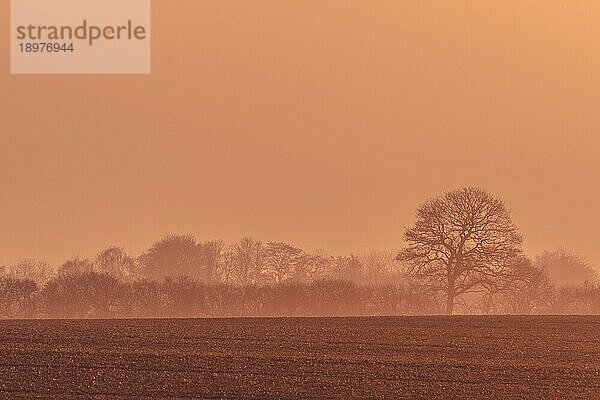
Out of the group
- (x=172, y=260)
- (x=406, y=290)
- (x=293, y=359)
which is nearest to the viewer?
(x=293, y=359)

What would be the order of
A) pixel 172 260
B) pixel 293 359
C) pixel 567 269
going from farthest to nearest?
pixel 567 269 → pixel 172 260 → pixel 293 359

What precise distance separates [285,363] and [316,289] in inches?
2051

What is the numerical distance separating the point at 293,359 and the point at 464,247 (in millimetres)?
43281

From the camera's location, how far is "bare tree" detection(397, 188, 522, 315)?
287 feet

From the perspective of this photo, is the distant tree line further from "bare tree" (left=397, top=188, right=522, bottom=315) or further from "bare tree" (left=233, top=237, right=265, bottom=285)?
"bare tree" (left=233, top=237, right=265, bottom=285)

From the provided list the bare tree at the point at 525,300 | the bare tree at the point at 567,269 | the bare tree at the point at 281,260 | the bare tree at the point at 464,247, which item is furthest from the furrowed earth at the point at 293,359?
the bare tree at the point at 567,269

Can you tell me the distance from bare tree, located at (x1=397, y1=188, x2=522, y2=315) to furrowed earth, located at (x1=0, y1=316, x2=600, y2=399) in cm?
2475

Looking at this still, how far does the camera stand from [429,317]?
218 feet

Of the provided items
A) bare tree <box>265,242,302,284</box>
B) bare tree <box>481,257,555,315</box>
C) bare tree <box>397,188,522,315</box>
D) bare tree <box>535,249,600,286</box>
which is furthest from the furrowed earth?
bare tree <box>535,249,600,286</box>

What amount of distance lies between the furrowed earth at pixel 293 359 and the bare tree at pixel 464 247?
2475 cm

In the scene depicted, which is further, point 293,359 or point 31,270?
point 31,270

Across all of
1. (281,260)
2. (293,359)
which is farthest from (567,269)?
(293,359)

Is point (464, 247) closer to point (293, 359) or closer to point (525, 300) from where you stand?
point (525, 300)

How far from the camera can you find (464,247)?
8781 centimetres
